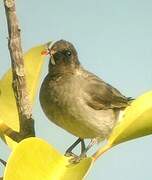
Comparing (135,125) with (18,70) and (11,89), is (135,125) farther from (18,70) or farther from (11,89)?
(11,89)

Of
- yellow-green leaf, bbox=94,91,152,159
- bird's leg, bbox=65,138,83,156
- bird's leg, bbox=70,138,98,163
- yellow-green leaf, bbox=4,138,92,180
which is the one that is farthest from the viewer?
bird's leg, bbox=65,138,83,156

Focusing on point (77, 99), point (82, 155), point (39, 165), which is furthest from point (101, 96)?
point (39, 165)

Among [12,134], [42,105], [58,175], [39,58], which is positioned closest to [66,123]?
[42,105]

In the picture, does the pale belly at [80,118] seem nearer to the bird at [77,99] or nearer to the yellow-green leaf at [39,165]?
the bird at [77,99]

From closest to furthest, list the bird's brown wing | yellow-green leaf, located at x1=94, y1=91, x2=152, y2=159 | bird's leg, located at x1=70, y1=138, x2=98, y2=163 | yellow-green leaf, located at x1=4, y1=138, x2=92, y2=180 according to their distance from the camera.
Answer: yellow-green leaf, located at x1=4, y1=138, x2=92, y2=180 < yellow-green leaf, located at x1=94, y1=91, x2=152, y2=159 < bird's leg, located at x1=70, y1=138, x2=98, y2=163 < the bird's brown wing

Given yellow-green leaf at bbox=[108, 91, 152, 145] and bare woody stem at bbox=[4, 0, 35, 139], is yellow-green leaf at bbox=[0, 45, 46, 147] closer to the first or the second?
bare woody stem at bbox=[4, 0, 35, 139]

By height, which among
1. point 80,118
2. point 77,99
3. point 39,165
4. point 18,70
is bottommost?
point 80,118

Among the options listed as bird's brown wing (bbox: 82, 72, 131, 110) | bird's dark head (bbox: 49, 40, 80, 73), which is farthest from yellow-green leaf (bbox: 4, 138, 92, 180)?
bird's brown wing (bbox: 82, 72, 131, 110)
